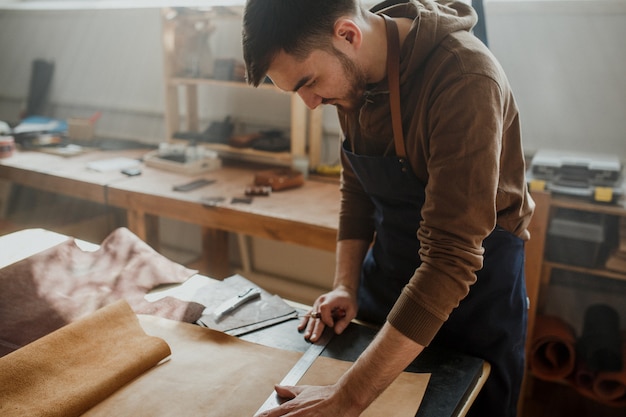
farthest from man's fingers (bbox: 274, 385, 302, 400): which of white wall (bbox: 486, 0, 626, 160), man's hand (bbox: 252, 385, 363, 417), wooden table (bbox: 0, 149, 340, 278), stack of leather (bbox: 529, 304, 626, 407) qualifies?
white wall (bbox: 486, 0, 626, 160)

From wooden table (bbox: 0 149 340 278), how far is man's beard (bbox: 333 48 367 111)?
0.85 metres

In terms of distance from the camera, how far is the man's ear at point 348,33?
93 cm

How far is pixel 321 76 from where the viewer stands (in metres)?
0.99

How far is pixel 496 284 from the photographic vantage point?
114 centimetres

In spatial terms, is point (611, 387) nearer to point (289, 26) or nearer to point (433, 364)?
point (433, 364)

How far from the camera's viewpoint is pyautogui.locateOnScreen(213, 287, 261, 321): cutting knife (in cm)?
115

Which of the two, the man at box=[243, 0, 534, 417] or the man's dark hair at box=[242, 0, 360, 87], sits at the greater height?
the man's dark hair at box=[242, 0, 360, 87]

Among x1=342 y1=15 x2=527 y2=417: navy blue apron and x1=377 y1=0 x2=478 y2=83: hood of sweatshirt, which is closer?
x1=377 y1=0 x2=478 y2=83: hood of sweatshirt

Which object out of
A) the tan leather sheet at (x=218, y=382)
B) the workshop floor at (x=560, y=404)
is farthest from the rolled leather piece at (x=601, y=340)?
the tan leather sheet at (x=218, y=382)

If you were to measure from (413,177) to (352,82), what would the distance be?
23 centimetres

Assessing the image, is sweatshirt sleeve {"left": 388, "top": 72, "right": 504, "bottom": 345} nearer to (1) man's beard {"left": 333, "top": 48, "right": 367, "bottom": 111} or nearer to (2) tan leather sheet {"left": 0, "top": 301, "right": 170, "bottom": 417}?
(1) man's beard {"left": 333, "top": 48, "right": 367, "bottom": 111}

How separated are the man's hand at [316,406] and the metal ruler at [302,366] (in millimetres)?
28

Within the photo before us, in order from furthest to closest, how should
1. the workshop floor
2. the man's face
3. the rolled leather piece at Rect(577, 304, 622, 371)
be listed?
the workshop floor
the rolled leather piece at Rect(577, 304, 622, 371)
the man's face

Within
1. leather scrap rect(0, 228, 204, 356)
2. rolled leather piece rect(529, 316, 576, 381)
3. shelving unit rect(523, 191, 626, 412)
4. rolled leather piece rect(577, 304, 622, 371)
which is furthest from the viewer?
rolled leather piece rect(529, 316, 576, 381)
